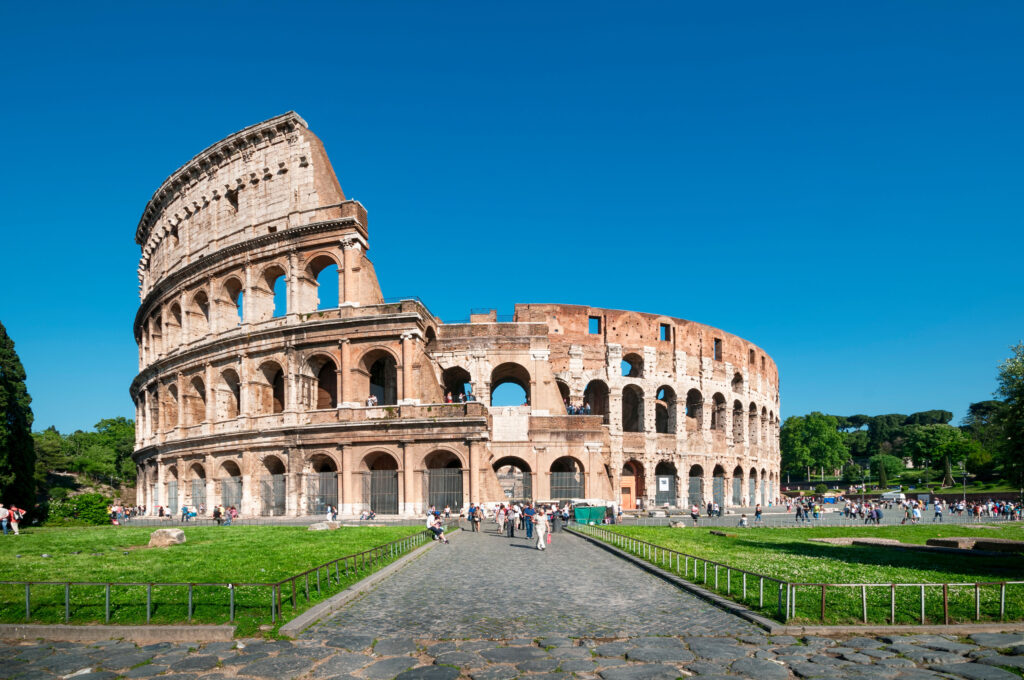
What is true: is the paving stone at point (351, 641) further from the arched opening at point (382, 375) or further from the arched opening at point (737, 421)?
the arched opening at point (737, 421)

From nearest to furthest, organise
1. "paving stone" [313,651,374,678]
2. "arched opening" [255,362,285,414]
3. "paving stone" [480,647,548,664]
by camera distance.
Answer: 1. "paving stone" [313,651,374,678]
2. "paving stone" [480,647,548,664]
3. "arched opening" [255,362,285,414]

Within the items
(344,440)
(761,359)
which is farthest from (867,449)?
(344,440)

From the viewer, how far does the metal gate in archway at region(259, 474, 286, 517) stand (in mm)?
33312

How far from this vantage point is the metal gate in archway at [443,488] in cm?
3128

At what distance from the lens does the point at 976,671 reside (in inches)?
255

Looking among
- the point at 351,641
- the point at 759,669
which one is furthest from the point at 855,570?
the point at 351,641

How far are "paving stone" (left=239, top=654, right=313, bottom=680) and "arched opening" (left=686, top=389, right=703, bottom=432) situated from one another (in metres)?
40.8

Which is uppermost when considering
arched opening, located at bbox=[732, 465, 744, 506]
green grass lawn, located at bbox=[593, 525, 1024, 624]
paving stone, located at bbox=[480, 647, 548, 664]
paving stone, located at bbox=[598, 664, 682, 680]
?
paving stone, located at bbox=[598, 664, 682, 680]

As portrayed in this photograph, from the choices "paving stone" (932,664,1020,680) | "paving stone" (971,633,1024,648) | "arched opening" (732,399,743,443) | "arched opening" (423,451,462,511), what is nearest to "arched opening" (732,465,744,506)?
"arched opening" (732,399,743,443)

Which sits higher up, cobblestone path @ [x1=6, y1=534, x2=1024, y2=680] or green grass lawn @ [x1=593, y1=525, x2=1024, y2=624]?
cobblestone path @ [x1=6, y1=534, x2=1024, y2=680]

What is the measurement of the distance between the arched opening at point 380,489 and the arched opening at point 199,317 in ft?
45.3

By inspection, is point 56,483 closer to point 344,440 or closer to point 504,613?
point 344,440

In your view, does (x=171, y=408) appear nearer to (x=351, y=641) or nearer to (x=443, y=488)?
(x=443, y=488)

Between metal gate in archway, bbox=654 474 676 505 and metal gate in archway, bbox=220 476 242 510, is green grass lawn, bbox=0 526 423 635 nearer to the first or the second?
metal gate in archway, bbox=220 476 242 510
